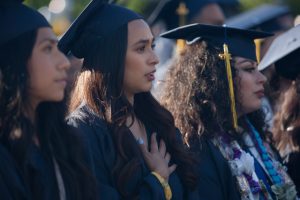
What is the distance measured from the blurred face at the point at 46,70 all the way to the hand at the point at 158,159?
2.39 feet

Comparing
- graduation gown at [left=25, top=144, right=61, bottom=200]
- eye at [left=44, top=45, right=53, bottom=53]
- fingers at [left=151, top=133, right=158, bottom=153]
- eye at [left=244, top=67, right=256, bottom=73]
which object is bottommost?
fingers at [left=151, top=133, right=158, bottom=153]

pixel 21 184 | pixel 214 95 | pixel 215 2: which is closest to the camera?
pixel 21 184

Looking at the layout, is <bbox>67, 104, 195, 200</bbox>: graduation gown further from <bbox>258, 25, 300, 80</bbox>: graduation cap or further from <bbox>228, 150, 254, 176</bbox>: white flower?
<bbox>258, 25, 300, 80</bbox>: graduation cap

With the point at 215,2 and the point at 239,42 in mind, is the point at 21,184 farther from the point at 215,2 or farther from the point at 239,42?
the point at 215,2

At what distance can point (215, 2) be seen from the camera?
304 inches

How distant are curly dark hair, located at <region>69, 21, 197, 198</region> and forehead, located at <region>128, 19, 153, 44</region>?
3cm


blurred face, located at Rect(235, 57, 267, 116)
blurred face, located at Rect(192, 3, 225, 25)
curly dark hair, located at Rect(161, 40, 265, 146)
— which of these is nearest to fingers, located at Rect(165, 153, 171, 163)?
curly dark hair, located at Rect(161, 40, 265, 146)

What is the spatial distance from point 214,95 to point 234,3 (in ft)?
12.9

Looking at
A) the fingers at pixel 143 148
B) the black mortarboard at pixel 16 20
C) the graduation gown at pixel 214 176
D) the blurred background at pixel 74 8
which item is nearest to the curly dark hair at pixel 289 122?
the graduation gown at pixel 214 176

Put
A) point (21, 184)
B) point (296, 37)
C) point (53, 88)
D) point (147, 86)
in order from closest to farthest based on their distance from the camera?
point (21, 184) → point (53, 88) → point (147, 86) → point (296, 37)

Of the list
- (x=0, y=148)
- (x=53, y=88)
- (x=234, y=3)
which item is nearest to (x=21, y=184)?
(x=0, y=148)

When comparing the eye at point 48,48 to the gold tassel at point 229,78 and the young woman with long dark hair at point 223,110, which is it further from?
the gold tassel at point 229,78

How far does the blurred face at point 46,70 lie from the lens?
3.30m

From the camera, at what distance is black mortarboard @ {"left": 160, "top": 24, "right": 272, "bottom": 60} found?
15.8ft
